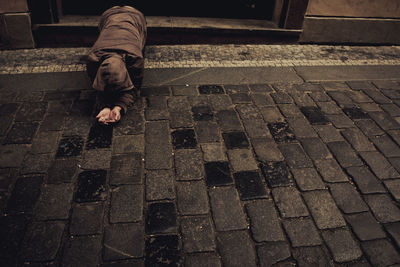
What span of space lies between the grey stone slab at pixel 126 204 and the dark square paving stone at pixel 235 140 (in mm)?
1014

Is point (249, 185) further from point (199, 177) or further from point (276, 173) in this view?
point (199, 177)

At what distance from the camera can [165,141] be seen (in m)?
2.88

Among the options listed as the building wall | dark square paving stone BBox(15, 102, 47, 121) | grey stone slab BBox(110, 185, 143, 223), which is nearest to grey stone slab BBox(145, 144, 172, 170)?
grey stone slab BBox(110, 185, 143, 223)

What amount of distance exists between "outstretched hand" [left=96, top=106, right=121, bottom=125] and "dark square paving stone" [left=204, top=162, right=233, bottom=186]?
1157 millimetres

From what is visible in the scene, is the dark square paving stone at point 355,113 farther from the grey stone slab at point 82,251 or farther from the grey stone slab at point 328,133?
the grey stone slab at point 82,251

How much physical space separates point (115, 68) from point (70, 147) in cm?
92

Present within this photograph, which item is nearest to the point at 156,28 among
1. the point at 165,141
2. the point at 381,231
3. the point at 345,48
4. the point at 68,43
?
the point at 68,43

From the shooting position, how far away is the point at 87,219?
2133 mm

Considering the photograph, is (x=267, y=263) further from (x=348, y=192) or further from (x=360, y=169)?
(x=360, y=169)

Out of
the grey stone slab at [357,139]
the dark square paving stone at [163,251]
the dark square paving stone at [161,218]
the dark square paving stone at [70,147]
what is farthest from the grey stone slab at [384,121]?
the dark square paving stone at [70,147]

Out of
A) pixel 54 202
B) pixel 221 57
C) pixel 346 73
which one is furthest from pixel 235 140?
pixel 346 73

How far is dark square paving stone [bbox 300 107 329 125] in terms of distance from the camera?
3.29m

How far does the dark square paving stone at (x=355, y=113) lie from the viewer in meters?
3.40

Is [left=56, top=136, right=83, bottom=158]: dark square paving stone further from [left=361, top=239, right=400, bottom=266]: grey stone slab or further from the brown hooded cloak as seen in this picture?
[left=361, top=239, right=400, bottom=266]: grey stone slab
